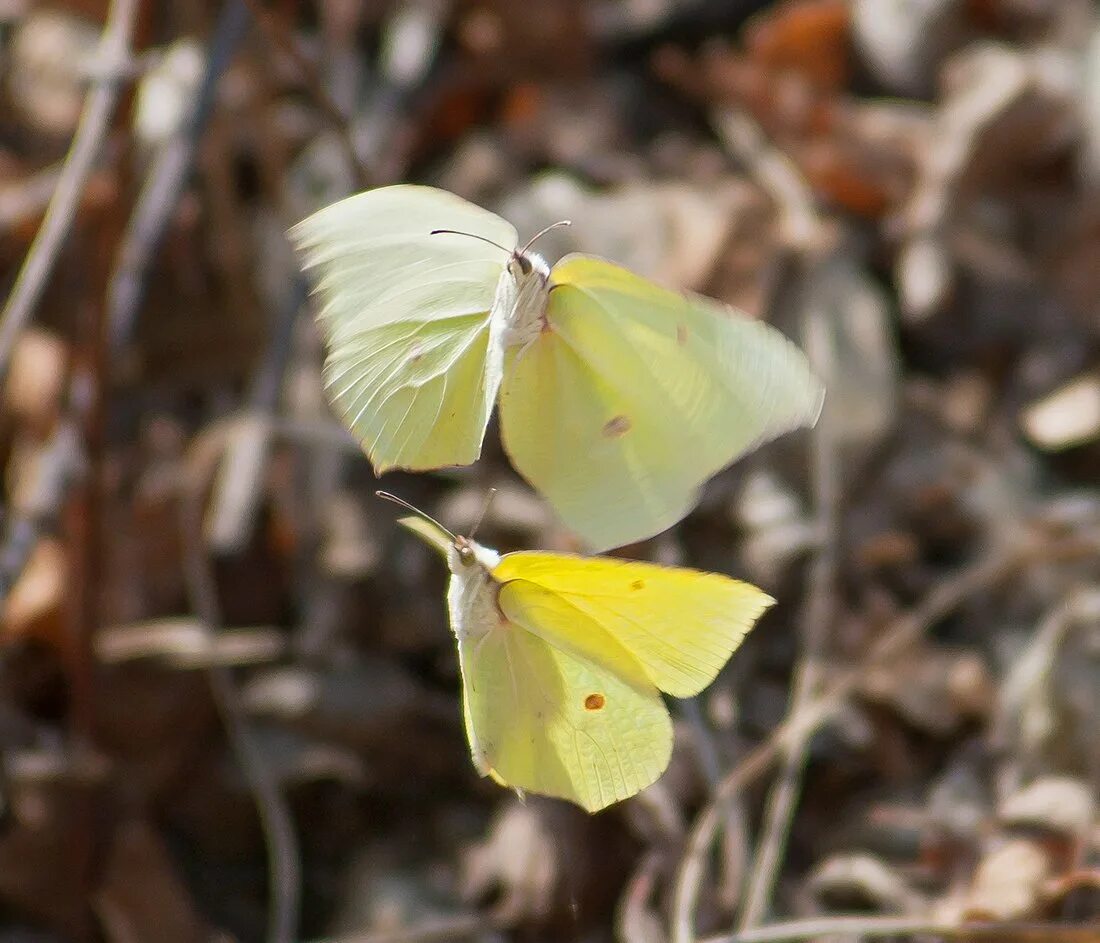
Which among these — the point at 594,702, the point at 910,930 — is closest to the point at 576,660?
the point at 594,702

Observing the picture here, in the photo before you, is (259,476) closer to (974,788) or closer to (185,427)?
(185,427)

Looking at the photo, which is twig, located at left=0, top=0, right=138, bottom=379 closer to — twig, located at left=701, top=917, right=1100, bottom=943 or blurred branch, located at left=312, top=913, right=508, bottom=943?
blurred branch, located at left=312, top=913, right=508, bottom=943

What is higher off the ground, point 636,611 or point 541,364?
point 541,364

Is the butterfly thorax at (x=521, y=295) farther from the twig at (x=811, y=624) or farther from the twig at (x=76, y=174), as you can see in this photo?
the twig at (x=811, y=624)

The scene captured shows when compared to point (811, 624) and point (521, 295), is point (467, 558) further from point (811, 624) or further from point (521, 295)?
point (811, 624)

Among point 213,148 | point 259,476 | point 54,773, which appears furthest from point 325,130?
point 54,773

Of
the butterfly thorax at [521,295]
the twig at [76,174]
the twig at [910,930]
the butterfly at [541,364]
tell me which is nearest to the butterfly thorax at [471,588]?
the butterfly at [541,364]
